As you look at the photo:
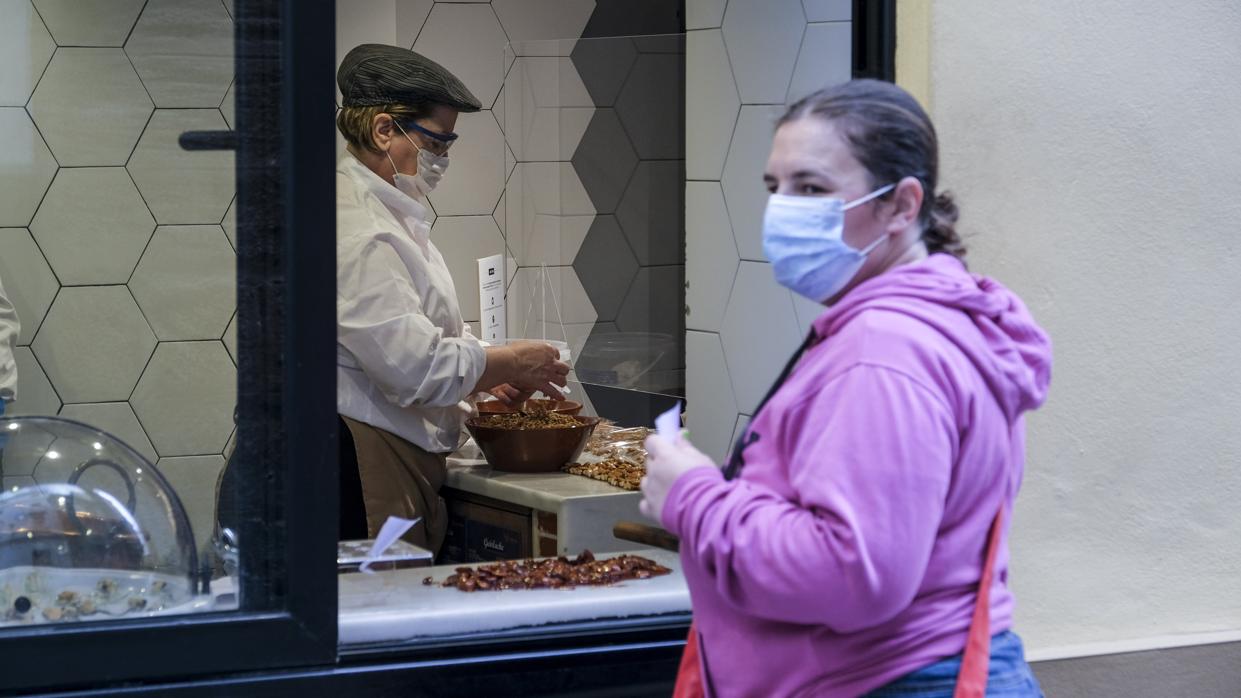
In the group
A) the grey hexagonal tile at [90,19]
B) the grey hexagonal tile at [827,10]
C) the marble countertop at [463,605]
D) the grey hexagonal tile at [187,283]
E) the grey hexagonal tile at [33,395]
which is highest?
the grey hexagonal tile at [827,10]

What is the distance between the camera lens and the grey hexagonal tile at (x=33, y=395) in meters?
2.07

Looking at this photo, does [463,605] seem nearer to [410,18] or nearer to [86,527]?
[86,527]

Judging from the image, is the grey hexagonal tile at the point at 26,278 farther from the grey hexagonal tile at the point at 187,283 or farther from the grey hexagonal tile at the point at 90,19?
the grey hexagonal tile at the point at 90,19

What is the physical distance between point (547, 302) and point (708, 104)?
1013 mm

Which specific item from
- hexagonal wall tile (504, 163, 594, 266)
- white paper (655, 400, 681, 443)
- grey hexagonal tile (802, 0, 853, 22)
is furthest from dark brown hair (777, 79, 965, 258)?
hexagonal wall tile (504, 163, 594, 266)

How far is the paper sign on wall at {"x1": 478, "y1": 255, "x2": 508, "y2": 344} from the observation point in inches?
139

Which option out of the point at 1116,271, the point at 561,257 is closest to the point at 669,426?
the point at 1116,271

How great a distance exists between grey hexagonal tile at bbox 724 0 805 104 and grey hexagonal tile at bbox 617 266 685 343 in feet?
2.41

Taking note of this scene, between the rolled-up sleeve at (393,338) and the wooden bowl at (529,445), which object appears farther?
the wooden bowl at (529,445)

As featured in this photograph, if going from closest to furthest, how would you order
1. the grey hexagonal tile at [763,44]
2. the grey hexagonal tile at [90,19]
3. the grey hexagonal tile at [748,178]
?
1. the grey hexagonal tile at [90,19]
2. the grey hexagonal tile at [763,44]
3. the grey hexagonal tile at [748,178]

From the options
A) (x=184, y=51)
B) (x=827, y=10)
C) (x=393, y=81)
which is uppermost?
(x=827, y=10)

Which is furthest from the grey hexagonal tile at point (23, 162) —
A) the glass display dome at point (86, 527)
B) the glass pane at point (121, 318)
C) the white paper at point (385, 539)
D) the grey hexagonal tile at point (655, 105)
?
the grey hexagonal tile at point (655, 105)

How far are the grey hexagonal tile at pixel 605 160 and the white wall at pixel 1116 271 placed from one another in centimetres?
151

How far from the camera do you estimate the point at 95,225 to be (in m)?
2.11
